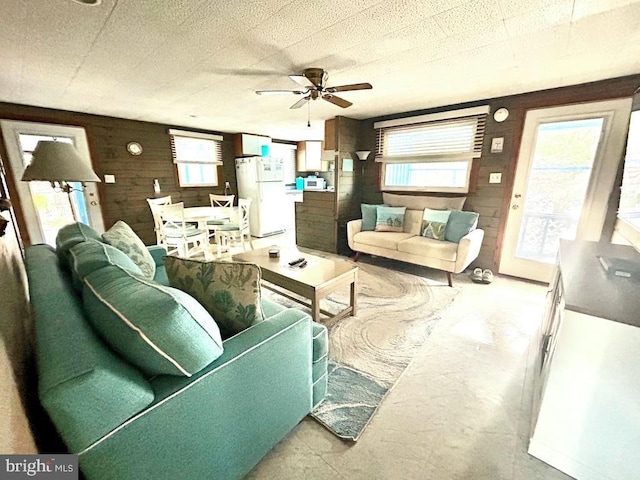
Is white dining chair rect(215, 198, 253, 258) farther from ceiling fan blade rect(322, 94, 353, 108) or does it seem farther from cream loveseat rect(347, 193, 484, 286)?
ceiling fan blade rect(322, 94, 353, 108)

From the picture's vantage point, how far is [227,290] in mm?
1185

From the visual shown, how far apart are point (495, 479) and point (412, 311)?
1421mm

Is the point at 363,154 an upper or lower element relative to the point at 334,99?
lower

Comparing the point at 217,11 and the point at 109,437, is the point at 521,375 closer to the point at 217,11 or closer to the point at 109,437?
the point at 109,437

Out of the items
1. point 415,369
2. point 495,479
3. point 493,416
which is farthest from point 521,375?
point 495,479

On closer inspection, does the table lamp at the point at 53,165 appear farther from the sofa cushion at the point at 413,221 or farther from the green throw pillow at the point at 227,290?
the sofa cushion at the point at 413,221

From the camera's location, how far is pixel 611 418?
3.40 ft

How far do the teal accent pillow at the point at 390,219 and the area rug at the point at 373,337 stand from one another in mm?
591

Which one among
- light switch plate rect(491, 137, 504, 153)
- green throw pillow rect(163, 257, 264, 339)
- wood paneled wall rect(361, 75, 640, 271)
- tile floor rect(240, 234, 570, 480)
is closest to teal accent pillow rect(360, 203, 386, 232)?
wood paneled wall rect(361, 75, 640, 271)

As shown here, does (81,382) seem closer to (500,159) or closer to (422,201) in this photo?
(422,201)

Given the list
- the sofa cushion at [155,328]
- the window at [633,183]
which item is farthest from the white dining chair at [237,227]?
the window at [633,183]

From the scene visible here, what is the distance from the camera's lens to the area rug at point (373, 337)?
4.95 ft

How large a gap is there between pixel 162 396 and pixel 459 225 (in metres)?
3.22

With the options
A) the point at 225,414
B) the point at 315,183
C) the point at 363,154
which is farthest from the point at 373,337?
the point at 315,183
